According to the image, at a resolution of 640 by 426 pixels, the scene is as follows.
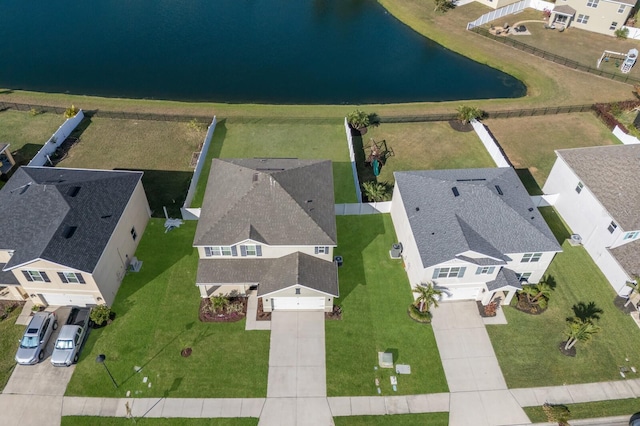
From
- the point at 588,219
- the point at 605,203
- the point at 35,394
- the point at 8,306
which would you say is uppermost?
the point at 605,203

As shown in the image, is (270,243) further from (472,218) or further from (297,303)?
(472,218)

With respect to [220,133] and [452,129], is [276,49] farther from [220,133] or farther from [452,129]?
[452,129]

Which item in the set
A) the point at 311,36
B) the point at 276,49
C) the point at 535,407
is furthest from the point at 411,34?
the point at 535,407

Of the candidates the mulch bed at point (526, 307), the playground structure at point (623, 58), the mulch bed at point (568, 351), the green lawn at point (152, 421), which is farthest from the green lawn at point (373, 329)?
the playground structure at point (623, 58)

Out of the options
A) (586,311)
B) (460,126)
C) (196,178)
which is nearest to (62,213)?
(196,178)

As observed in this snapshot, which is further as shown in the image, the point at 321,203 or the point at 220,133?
Result: the point at 220,133

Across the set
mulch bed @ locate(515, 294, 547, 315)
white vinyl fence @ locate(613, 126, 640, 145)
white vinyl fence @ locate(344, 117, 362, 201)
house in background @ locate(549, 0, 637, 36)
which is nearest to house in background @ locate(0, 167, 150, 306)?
white vinyl fence @ locate(344, 117, 362, 201)

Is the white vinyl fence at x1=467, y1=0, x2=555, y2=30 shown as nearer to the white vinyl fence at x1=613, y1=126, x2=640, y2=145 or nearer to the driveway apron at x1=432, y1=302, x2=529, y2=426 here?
the white vinyl fence at x1=613, y1=126, x2=640, y2=145
